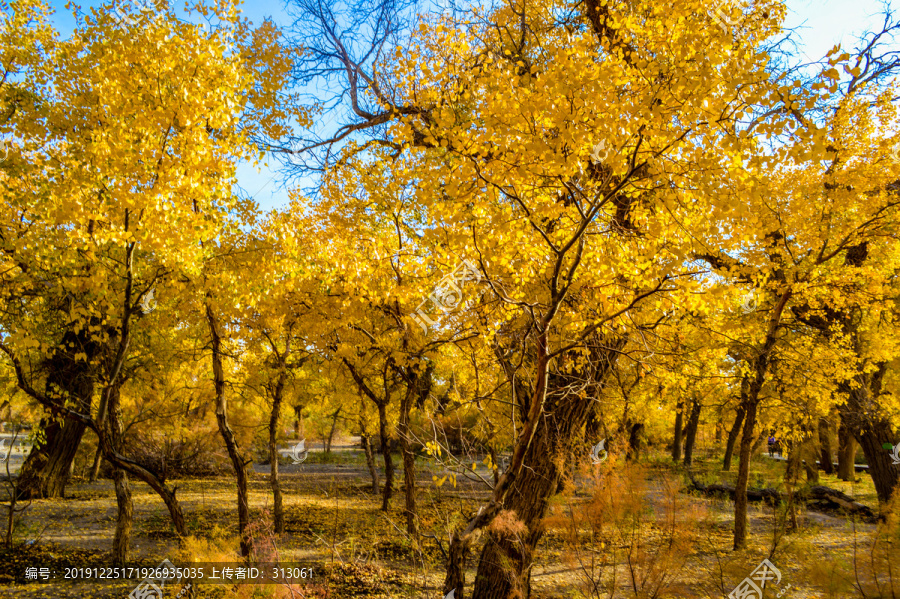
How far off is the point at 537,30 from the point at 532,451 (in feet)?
16.6

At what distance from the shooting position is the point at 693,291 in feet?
11.4

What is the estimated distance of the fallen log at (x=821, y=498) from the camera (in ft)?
39.4

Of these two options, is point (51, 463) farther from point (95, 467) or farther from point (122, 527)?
point (122, 527)

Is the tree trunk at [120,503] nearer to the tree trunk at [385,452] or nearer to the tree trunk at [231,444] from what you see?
the tree trunk at [231,444]

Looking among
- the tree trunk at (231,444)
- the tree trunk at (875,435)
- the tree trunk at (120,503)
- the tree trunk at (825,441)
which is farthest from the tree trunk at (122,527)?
the tree trunk at (825,441)

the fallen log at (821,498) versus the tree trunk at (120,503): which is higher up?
the tree trunk at (120,503)

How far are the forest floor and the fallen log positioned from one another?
47cm

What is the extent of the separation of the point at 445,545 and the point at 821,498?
12398mm

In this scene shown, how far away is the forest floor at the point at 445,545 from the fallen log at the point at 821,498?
473 millimetres

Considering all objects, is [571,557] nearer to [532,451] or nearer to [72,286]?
[532,451]

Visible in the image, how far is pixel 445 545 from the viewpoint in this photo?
881cm
